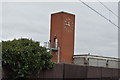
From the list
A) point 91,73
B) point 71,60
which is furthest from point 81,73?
point 71,60

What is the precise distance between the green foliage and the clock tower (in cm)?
3074

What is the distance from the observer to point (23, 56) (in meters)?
13.5

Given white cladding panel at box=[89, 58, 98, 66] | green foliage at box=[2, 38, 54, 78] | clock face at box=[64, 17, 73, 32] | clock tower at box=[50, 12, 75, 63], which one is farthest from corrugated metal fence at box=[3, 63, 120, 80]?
clock face at box=[64, 17, 73, 32]

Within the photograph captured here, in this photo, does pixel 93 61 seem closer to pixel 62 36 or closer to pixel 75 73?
pixel 62 36

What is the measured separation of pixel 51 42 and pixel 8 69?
33.9 metres

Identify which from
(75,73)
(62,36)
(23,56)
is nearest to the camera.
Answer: (23,56)

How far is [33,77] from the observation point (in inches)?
613

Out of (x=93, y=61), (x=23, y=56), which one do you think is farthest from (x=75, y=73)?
(x=93, y=61)

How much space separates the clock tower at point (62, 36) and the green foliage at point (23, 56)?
30735 mm

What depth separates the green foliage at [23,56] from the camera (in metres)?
13.3

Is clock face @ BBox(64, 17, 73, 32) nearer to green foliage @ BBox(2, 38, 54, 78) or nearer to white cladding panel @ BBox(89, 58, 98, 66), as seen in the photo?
white cladding panel @ BBox(89, 58, 98, 66)

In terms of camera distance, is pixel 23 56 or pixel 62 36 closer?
pixel 23 56

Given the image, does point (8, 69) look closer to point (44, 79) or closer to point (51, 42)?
point (44, 79)

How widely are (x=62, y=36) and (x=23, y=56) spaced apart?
32.7 metres
